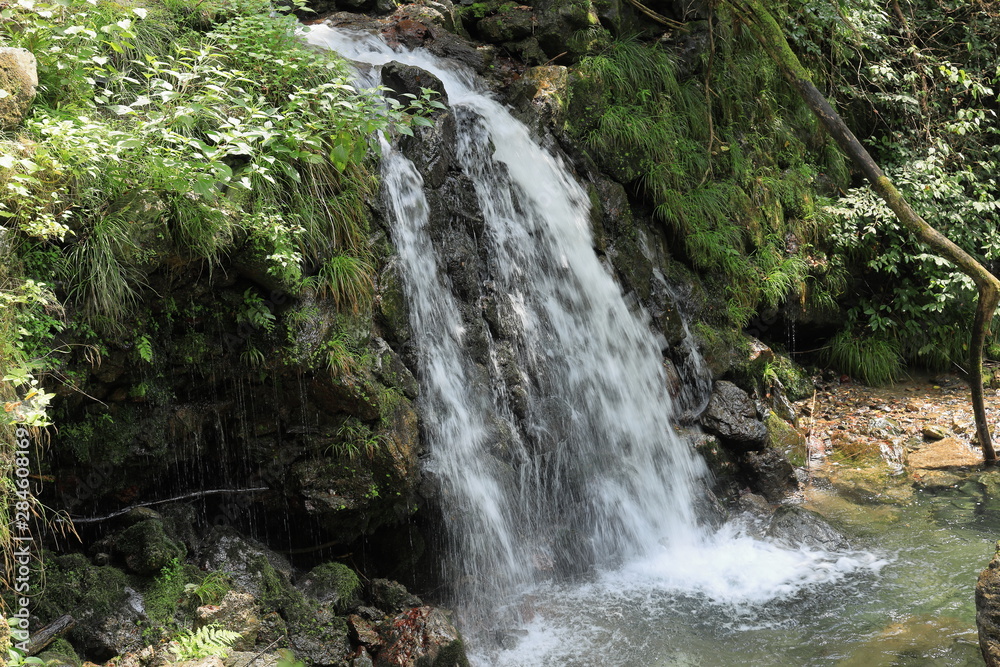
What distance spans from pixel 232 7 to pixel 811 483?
20.7ft

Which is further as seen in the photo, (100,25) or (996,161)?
(996,161)

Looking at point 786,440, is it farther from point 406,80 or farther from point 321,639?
point 321,639

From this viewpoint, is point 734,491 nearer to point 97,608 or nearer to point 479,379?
point 479,379

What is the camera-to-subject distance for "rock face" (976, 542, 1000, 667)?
3799 millimetres

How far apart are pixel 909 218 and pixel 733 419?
251 centimetres

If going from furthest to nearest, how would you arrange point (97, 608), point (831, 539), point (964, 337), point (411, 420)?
point (964, 337) → point (831, 539) → point (411, 420) → point (97, 608)

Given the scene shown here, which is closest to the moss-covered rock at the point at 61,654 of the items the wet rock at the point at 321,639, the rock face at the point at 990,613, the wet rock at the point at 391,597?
the wet rock at the point at 321,639

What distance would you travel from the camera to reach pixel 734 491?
6.99m

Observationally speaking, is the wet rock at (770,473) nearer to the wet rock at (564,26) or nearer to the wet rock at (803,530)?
the wet rock at (803,530)

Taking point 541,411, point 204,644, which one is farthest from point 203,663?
point 541,411

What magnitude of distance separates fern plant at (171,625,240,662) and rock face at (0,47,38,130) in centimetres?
259

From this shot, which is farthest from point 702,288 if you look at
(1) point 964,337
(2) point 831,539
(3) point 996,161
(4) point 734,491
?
(3) point 996,161

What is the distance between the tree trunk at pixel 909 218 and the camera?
6.99 meters

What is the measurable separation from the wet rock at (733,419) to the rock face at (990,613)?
10.2ft
